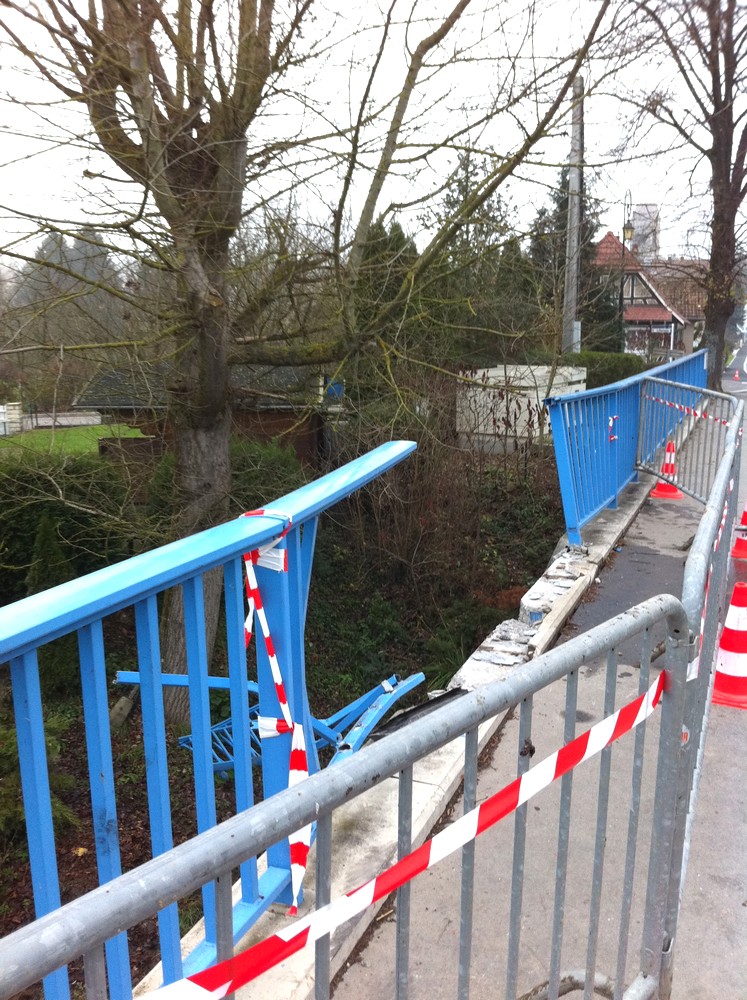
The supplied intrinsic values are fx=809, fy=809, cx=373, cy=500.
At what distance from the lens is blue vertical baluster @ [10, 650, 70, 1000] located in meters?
1.40

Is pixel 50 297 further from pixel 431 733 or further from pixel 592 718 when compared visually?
pixel 431 733

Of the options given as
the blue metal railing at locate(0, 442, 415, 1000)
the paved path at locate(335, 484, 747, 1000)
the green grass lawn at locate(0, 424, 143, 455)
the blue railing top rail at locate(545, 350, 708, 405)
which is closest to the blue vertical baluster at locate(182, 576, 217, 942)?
the blue metal railing at locate(0, 442, 415, 1000)

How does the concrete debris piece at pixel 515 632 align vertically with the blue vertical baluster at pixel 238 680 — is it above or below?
below

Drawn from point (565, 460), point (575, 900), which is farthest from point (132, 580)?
point (565, 460)

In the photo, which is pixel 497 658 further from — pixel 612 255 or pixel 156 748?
pixel 612 255

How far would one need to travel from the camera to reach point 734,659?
4.29m

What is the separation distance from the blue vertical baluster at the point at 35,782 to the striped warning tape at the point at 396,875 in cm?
38

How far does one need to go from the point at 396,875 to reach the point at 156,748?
63cm

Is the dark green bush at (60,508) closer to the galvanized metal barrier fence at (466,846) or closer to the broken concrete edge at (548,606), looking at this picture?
the broken concrete edge at (548,606)

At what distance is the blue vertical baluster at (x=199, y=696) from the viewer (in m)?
1.80

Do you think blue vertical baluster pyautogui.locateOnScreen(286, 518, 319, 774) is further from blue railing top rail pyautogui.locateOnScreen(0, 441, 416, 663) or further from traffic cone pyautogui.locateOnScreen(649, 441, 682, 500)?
traffic cone pyautogui.locateOnScreen(649, 441, 682, 500)

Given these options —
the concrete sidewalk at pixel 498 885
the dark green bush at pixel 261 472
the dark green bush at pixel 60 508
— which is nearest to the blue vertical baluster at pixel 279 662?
the concrete sidewalk at pixel 498 885

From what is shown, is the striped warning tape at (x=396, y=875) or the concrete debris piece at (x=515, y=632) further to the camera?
the concrete debris piece at (x=515, y=632)

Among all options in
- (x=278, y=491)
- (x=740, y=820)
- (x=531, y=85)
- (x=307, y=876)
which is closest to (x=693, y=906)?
(x=740, y=820)
